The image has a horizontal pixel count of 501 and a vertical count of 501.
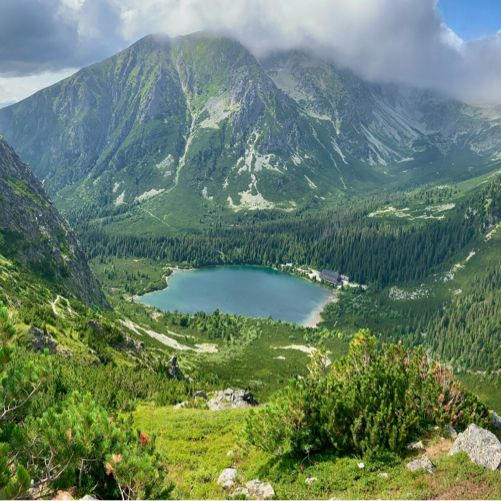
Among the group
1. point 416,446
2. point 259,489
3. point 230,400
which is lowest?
point 230,400

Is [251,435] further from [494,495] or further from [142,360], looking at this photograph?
[142,360]

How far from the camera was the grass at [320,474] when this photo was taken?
29.4 m

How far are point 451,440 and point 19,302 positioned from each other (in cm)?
8597

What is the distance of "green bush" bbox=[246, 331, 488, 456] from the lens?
3509cm

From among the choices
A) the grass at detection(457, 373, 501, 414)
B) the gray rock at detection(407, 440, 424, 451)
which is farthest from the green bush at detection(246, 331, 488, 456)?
the grass at detection(457, 373, 501, 414)

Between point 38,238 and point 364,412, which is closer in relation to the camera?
point 364,412

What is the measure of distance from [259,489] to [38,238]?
151394 millimetres

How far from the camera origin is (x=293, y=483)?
33875mm

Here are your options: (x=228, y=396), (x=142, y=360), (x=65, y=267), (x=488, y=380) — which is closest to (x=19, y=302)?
(x=142, y=360)

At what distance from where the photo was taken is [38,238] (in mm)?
164500

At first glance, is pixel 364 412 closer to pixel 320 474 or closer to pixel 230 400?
pixel 320 474

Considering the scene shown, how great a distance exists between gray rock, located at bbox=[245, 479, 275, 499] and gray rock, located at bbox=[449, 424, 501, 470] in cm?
1253

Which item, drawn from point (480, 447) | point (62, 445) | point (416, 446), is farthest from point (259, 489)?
point (62, 445)

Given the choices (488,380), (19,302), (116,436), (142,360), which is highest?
(116,436)
